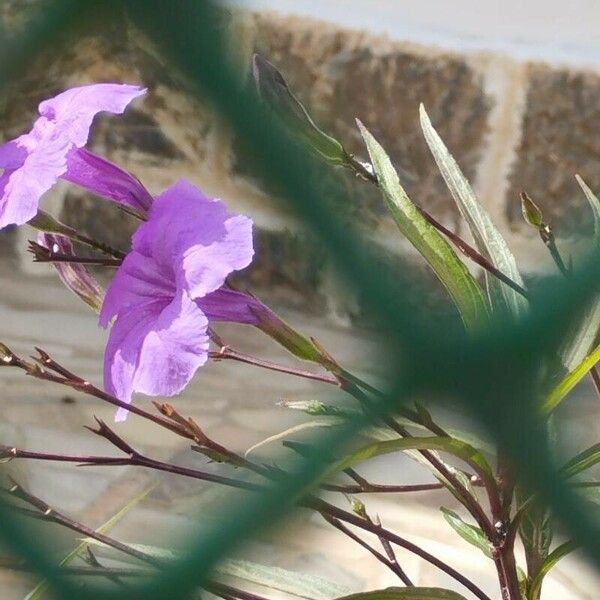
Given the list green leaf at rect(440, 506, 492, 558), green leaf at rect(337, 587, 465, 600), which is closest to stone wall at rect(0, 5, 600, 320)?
green leaf at rect(440, 506, 492, 558)

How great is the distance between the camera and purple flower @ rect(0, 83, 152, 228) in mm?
406

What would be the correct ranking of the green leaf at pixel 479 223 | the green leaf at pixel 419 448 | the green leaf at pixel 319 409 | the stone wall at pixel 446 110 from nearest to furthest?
1. the green leaf at pixel 419 448
2. the green leaf at pixel 319 409
3. the green leaf at pixel 479 223
4. the stone wall at pixel 446 110

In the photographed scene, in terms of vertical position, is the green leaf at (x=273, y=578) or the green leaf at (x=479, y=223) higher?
the green leaf at (x=479, y=223)

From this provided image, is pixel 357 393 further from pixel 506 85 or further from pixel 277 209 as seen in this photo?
pixel 506 85

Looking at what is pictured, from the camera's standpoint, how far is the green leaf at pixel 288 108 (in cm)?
44

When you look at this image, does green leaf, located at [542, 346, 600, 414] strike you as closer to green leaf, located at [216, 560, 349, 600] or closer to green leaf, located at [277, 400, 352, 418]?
green leaf, located at [277, 400, 352, 418]

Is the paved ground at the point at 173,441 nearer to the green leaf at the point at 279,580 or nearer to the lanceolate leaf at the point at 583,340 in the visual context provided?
the green leaf at the point at 279,580

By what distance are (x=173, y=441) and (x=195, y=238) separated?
47.8 inches

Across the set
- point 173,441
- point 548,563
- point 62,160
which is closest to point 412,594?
point 548,563

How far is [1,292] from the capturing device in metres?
2.12

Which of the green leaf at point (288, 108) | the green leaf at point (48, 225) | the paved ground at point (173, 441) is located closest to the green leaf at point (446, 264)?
the green leaf at point (288, 108)

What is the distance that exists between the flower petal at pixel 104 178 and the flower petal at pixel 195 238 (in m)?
0.03

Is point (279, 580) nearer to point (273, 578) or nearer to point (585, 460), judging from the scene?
point (273, 578)

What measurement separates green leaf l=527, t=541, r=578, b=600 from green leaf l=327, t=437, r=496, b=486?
0.05 meters
